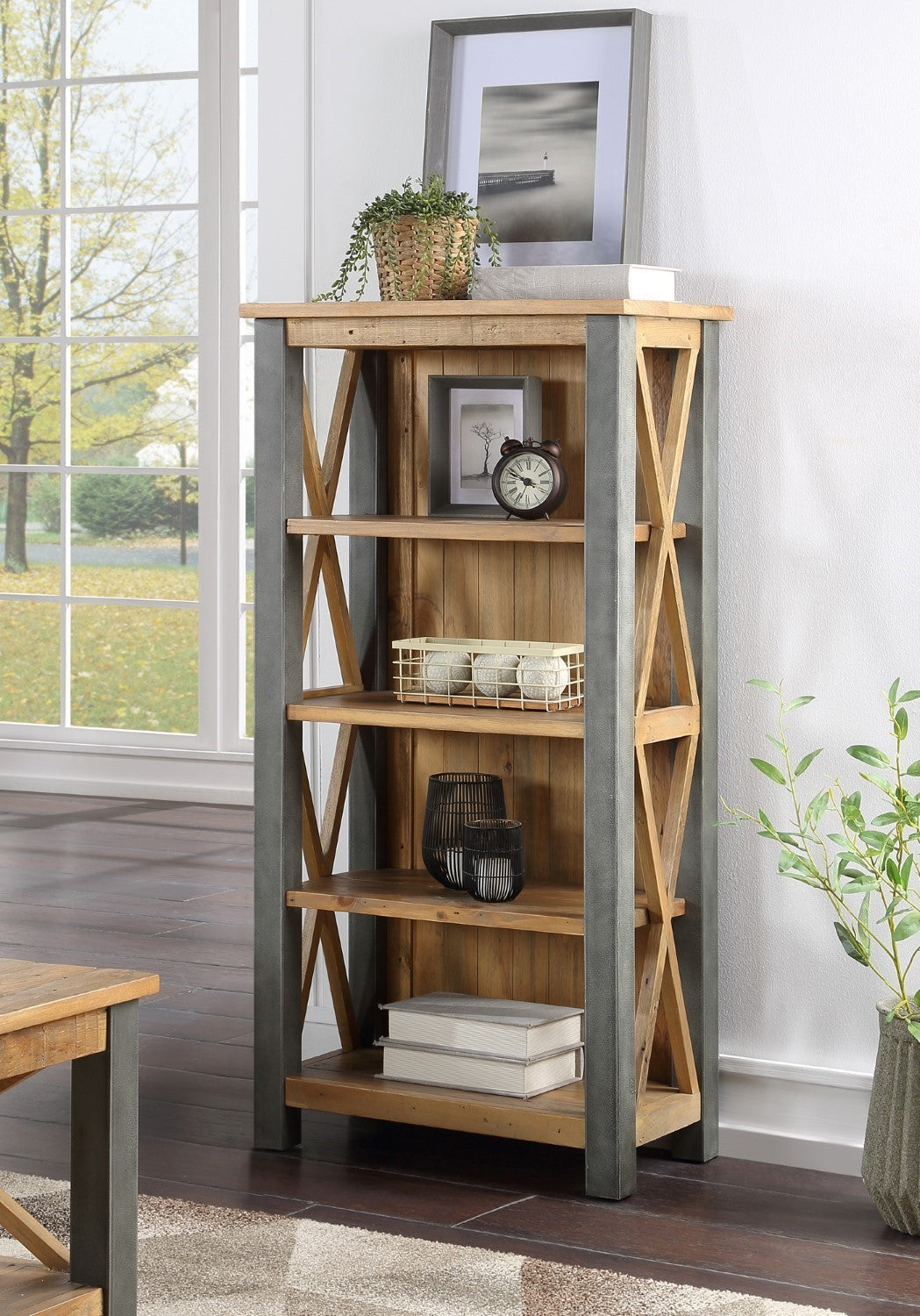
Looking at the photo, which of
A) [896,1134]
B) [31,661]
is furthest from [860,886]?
[31,661]

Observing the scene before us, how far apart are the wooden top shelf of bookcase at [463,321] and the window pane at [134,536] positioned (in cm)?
384

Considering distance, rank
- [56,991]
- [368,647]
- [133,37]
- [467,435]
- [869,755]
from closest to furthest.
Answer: [56,991] < [869,755] < [467,435] < [368,647] < [133,37]

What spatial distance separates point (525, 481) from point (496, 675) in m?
0.34

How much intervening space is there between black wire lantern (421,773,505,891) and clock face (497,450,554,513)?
0.52 meters

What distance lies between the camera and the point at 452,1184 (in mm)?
3127

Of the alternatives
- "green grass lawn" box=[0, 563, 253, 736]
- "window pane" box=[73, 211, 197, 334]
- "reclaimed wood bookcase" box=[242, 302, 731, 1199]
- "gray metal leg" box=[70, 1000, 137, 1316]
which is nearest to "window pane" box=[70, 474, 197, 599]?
"green grass lawn" box=[0, 563, 253, 736]

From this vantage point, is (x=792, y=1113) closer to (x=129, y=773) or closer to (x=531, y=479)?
(x=531, y=479)

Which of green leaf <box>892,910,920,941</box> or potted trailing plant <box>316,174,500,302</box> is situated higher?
potted trailing plant <box>316,174,500,302</box>

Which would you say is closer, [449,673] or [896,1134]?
[896,1134]

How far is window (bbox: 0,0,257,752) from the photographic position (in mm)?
6824

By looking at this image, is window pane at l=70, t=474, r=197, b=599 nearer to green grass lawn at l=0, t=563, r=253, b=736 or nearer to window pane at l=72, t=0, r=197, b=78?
green grass lawn at l=0, t=563, r=253, b=736

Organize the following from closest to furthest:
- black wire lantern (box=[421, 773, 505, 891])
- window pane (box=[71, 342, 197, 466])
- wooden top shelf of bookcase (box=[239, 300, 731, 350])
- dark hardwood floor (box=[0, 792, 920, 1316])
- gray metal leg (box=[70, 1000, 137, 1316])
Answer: gray metal leg (box=[70, 1000, 137, 1316]) → dark hardwood floor (box=[0, 792, 920, 1316]) → wooden top shelf of bookcase (box=[239, 300, 731, 350]) → black wire lantern (box=[421, 773, 505, 891]) → window pane (box=[71, 342, 197, 466])

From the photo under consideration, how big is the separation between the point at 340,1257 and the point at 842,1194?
2.96ft

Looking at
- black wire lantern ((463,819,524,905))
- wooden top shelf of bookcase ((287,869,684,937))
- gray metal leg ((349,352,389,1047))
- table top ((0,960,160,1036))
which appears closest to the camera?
table top ((0,960,160,1036))
